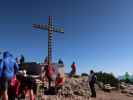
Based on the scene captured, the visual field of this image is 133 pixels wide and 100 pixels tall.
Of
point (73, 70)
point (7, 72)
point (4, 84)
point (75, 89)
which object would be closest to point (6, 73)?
point (7, 72)

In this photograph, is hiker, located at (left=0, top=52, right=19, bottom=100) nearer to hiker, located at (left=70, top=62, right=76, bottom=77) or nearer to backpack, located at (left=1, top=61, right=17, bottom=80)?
backpack, located at (left=1, top=61, right=17, bottom=80)

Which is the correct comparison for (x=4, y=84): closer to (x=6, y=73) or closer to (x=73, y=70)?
(x=6, y=73)

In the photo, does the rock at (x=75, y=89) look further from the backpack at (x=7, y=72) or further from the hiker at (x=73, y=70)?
the backpack at (x=7, y=72)


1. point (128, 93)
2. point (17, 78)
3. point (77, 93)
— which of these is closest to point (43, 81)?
point (77, 93)

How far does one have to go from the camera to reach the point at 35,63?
27391 mm

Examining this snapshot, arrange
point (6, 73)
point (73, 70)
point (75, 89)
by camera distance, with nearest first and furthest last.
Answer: point (6, 73), point (75, 89), point (73, 70)

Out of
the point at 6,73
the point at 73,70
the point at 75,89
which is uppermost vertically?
the point at 73,70

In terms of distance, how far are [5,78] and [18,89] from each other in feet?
3.73

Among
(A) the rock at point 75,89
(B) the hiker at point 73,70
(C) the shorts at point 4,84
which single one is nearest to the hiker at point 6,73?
(C) the shorts at point 4,84

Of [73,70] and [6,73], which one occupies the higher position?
[73,70]

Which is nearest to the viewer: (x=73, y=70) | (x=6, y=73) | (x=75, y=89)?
(x=6, y=73)

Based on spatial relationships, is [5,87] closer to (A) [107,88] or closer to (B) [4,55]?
(B) [4,55]

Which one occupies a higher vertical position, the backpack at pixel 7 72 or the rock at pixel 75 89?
the backpack at pixel 7 72

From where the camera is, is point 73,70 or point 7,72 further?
point 73,70
